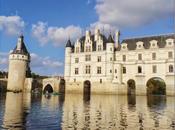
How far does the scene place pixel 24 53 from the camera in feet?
235

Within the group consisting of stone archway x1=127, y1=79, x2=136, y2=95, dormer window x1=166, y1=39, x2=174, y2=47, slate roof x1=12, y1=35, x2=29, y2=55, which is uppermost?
slate roof x1=12, y1=35, x2=29, y2=55

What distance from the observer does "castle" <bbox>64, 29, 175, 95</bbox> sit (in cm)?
5534

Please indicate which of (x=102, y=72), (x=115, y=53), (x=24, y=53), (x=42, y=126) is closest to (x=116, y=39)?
(x=115, y=53)

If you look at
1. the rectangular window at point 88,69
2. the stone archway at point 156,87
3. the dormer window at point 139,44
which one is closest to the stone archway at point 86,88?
the rectangular window at point 88,69

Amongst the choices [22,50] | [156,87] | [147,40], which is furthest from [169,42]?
[22,50]

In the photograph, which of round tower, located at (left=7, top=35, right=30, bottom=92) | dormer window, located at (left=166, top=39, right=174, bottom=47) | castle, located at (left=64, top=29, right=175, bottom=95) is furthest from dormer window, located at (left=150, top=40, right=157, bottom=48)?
round tower, located at (left=7, top=35, right=30, bottom=92)

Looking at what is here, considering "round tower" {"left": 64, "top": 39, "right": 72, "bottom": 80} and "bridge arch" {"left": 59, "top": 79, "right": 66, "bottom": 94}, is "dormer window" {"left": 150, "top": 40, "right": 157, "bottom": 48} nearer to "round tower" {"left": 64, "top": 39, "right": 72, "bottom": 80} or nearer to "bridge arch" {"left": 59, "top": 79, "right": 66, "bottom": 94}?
"round tower" {"left": 64, "top": 39, "right": 72, "bottom": 80}

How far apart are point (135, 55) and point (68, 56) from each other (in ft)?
55.5

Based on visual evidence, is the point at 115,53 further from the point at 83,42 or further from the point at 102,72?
the point at 83,42

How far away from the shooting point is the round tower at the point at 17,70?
227 feet

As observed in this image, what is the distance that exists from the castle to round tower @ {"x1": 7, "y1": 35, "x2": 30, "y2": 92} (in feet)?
38.0

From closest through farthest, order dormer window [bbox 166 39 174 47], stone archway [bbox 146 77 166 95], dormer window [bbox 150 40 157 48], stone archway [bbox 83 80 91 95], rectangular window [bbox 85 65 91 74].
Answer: dormer window [bbox 166 39 174 47] < dormer window [bbox 150 40 157 48] < rectangular window [bbox 85 65 91 74] < stone archway [bbox 83 80 91 95] < stone archway [bbox 146 77 166 95]

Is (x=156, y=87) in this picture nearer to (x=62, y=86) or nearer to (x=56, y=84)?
(x=62, y=86)

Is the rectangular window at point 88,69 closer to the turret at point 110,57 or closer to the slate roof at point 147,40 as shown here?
the turret at point 110,57
